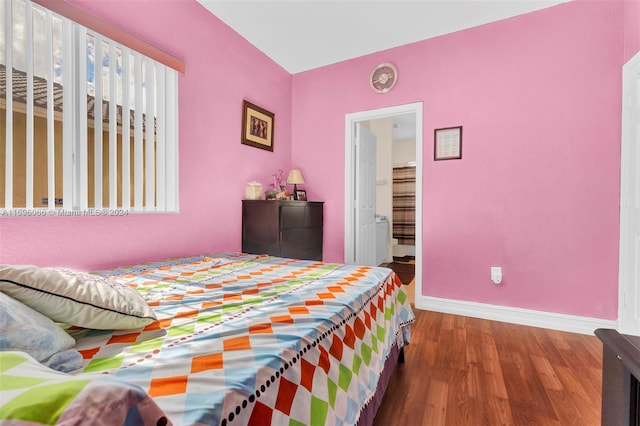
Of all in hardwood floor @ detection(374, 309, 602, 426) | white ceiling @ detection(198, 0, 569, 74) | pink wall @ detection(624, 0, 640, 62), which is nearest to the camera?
hardwood floor @ detection(374, 309, 602, 426)

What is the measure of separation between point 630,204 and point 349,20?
2.75 meters

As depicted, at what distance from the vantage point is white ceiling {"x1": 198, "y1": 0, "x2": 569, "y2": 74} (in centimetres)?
252

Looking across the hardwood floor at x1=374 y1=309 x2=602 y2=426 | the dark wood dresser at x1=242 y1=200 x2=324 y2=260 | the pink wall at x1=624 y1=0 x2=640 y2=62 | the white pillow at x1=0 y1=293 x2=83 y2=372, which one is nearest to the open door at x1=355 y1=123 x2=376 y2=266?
the dark wood dresser at x1=242 y1=200 x2=324 y2=260

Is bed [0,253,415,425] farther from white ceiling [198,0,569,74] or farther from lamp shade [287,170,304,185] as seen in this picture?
white ceiling [198,0,569,74]

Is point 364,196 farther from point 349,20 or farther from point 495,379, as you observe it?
point 495,379

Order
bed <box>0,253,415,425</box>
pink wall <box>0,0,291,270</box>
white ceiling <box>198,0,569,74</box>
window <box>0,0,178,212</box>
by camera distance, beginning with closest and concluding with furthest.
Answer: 1. bed <box>0,253,415,425</box>
2. window <box>0,0,178,212</box>
3. pink wall <box>0,0,291,270</box>
4. white ceiling <box>198,0,569,74</box>

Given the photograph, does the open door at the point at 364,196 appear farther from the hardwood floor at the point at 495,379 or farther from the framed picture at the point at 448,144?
the hardwood floor at the point at 495,379

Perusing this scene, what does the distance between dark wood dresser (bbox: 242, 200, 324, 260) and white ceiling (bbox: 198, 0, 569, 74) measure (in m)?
1.72

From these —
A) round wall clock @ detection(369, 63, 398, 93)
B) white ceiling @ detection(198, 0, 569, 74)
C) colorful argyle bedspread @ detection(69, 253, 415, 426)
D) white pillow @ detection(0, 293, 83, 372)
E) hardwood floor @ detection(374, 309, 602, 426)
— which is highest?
white ceiling @ detection(198, 0, 569, 74)

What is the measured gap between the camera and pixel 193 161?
247cm

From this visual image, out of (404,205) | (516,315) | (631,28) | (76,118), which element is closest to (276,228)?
(76,118)

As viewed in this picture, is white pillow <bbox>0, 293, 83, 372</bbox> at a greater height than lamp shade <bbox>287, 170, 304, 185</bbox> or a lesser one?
lesser

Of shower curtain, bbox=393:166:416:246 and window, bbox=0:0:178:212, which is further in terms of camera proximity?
shower curtain, bbox=393:166:416:246

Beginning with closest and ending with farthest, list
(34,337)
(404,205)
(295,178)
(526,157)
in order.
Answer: (34,337)
(526,157)
(295,178)
(404,205)
